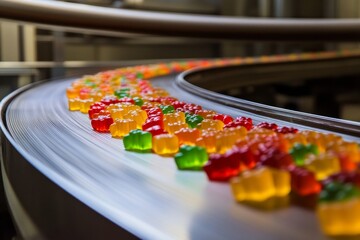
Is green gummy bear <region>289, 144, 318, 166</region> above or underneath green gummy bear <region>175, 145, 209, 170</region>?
above

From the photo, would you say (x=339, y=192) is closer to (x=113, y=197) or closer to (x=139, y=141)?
(x=113, y=197)

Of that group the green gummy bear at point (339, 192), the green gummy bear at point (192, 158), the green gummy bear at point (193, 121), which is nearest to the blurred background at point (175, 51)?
the green gummy bear at point (193, 121)

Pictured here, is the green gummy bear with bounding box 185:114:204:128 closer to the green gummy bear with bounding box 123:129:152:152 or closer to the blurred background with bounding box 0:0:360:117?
the green gummy bear with bounding box 123:129:152:152

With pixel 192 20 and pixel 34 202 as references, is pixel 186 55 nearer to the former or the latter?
pixel 192 20

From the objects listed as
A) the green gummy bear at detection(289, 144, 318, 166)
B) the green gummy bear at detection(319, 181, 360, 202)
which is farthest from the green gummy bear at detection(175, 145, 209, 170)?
the green gummy bear at detection(319, 181, 360, 202)

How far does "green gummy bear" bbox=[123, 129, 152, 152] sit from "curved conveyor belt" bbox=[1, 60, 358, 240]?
17 mm

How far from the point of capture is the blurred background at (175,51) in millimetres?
2795

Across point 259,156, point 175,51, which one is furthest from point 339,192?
point 175,51

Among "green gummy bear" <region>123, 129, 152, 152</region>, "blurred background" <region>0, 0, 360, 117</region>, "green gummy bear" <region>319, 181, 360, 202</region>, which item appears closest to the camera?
"green gummy bear" <region>319, 181, 360, 202</region>

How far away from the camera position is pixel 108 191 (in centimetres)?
60

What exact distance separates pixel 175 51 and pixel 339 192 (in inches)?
202

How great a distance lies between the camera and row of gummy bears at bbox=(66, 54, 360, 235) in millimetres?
429

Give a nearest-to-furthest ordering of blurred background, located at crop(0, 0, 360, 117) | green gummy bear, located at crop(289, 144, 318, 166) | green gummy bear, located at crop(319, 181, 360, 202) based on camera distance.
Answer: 1. green gummy bear, located at crop(319, 181, 360, 202)
2. green gummy bear, located at crop(289, 144, 318, 166)
3. blurred background, located at crop(0, 0, 360, 117)

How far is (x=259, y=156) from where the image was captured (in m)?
0.58
